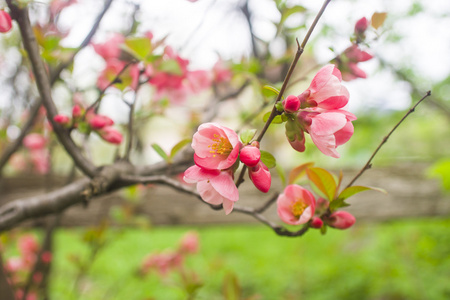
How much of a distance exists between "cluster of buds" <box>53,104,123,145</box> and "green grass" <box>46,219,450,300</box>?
784mm

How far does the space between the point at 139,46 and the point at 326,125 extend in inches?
15.1

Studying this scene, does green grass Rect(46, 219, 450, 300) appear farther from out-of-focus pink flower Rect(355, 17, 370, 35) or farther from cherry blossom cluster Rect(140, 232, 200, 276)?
out-of-focus pink flower Rect(355, 17, 370, 35)

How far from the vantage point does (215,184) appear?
34cm

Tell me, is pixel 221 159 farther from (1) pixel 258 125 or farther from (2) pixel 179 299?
(2) pixel 179 299

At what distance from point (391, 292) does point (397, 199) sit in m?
0.87

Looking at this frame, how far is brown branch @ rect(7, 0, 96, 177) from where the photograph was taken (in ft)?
1.55

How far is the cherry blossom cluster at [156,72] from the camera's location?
0.66 metres

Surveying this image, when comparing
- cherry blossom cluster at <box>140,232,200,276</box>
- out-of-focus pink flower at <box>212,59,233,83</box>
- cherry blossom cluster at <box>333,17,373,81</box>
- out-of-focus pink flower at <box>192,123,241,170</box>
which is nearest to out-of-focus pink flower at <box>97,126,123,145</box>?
out-of-focus pink flower at <box>192,123,241,170</box>

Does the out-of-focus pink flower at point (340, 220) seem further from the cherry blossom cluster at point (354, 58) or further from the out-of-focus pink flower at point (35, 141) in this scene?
the out-of-focus pink flower at point (35, 141)

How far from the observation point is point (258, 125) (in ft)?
3.68

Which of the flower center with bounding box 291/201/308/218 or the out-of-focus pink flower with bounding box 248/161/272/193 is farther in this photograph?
the flower center with bounding box 291/201/308/218

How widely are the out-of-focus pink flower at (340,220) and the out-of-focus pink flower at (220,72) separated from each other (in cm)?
74

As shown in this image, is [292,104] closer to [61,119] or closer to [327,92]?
[327,92]

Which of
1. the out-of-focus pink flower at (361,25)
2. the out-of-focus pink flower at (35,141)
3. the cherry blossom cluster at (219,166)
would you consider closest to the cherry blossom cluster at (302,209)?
the cherry blossom cluster at (219,166)
